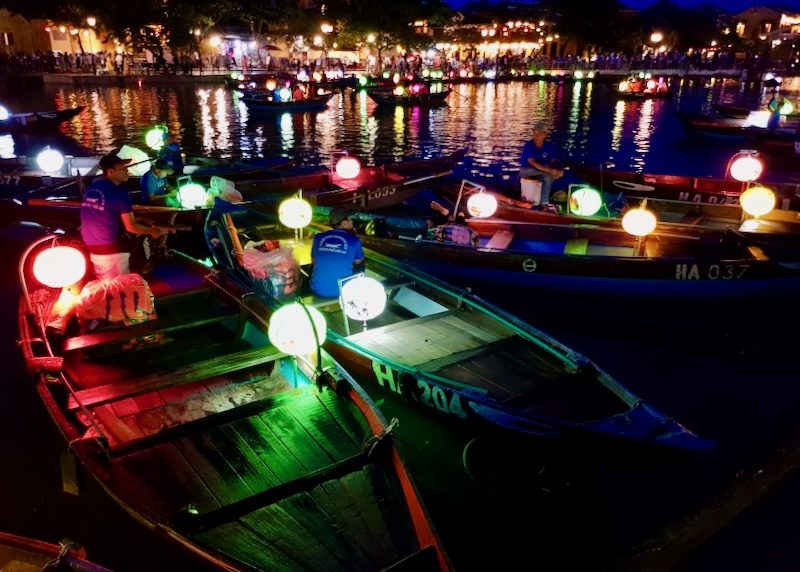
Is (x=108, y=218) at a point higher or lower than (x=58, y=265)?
higher

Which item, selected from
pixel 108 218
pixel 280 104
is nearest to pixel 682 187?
pixel 108 218

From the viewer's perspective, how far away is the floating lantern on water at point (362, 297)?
7.05 meters

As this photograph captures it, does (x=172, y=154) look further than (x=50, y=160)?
No

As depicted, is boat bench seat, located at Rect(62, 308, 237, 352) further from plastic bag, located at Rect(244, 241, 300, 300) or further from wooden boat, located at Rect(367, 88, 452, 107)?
wooden boat, located at Rect(367, 88, 452, 107)

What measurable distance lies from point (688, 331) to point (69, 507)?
9392mm

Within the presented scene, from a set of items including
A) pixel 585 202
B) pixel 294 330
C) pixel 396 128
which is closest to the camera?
pixel 294 330

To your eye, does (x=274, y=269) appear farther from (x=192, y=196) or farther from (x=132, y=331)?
(x=192, y=196)

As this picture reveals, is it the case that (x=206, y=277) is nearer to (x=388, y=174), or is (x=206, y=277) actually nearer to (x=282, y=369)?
(x=282, y=369)

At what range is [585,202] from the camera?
12.3 metres

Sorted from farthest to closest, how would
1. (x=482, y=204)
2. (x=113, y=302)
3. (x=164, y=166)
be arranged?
(x=164, y=166)
(x=482, y=204)
(x=113, y=302)

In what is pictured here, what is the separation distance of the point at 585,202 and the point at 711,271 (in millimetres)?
2951

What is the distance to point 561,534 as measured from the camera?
19.5 feet

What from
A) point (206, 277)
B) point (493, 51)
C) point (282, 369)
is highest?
point (493, 51)

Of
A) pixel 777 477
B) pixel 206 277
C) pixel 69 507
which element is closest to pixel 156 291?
pixel 206 277
